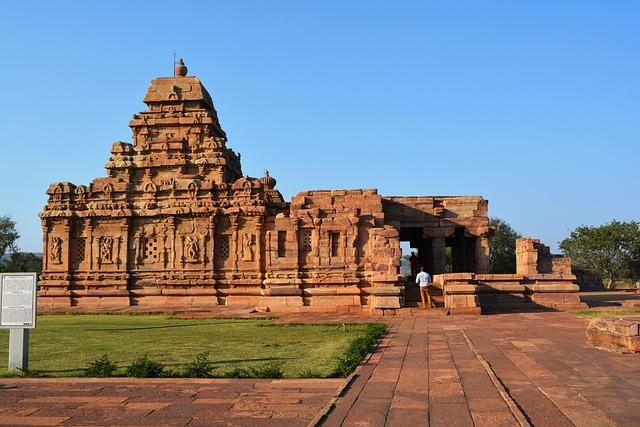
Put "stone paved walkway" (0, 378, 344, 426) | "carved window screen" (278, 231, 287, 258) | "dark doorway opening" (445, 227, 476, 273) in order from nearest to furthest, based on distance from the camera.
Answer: "stone paved walkway" (0, 378, 344, 426) < "carved window screen" (278, 231, 287, 258) < "dark doorway opening" (445, 227, 476, 273)

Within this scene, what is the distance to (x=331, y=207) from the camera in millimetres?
22500

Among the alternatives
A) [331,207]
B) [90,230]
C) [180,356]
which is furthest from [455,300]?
[90,230]

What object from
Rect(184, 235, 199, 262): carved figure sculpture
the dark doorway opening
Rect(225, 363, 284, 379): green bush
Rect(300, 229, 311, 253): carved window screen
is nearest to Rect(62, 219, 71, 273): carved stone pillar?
Rect(184, 235, 199, 262): carved figure sculpture

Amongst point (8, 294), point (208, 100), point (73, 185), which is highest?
point (208, 100)

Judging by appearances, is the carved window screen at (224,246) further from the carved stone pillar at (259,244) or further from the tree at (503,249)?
the tree at (503,249)

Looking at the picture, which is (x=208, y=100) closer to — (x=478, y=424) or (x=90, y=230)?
(x=90, y=230)

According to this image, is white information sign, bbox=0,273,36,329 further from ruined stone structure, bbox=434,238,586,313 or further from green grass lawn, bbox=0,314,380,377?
ruined stone structure, bbox=434,238,586,313

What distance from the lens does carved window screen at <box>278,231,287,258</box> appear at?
22.0 metres

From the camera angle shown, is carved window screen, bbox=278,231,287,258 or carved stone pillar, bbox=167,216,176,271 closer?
carved window screen, bbox=278,231,287,258

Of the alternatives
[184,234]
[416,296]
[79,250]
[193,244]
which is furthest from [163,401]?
[79,250]

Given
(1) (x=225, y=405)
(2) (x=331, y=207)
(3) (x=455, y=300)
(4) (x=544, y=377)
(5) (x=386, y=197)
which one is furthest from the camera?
(5) (x=386, y=197)

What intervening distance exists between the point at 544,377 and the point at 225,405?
3.64 m

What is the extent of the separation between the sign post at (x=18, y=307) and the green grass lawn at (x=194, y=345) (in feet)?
1.31

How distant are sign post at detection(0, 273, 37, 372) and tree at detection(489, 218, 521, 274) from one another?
43.8 meters
